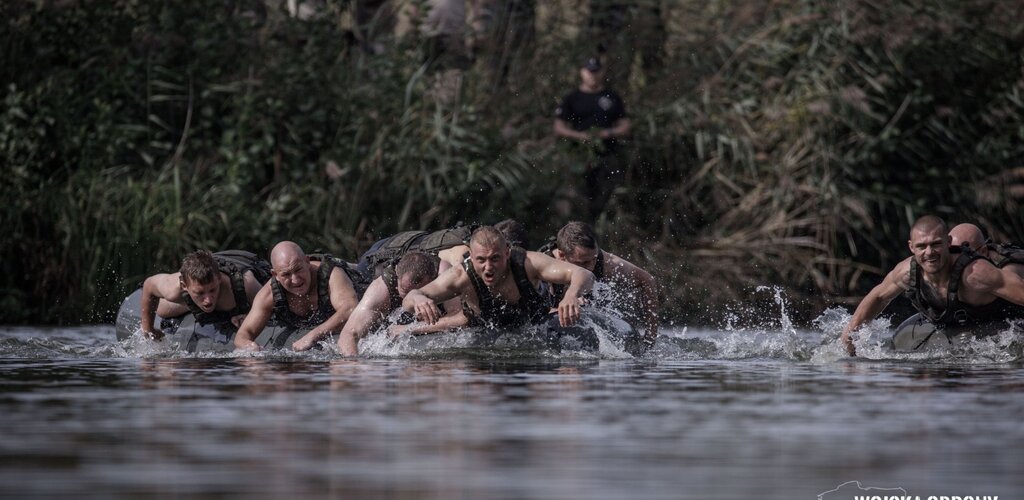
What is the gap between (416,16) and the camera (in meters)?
23.5

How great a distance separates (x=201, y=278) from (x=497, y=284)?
2378 millimetres

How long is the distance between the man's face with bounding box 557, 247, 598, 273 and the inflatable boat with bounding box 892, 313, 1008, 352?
2378mm

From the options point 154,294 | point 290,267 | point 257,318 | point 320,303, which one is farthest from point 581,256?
point 154,294

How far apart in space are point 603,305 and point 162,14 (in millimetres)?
8484

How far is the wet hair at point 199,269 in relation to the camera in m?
15.3

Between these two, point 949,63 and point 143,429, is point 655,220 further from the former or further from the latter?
point 143,429

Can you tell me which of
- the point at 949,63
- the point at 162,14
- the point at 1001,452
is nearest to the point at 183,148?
the point at 162,14

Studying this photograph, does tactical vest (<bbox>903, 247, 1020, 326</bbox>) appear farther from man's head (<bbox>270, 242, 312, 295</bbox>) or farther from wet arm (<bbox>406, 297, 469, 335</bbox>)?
man's head (<bbox>270, 242, 312, 295</bbox>)

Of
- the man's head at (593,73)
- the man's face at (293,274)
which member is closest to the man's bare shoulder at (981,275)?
the man's face at (293,274)

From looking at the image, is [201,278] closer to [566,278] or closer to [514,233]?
[514,233]

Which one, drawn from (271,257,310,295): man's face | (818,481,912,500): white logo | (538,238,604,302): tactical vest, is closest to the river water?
(818,481,912,500): white logo

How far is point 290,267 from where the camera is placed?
15328 millimetres

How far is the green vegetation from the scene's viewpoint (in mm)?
21500

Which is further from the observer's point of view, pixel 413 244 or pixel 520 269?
pixel 413 244
